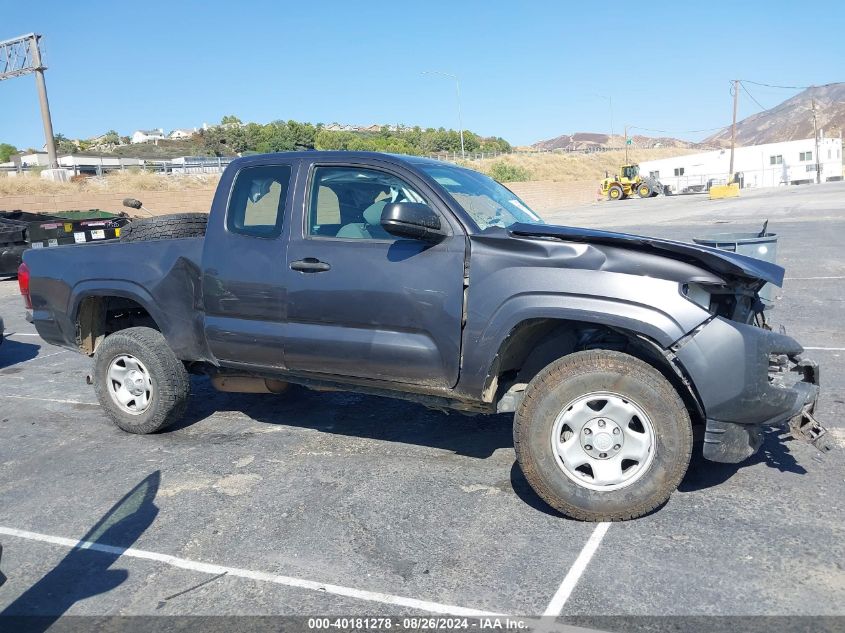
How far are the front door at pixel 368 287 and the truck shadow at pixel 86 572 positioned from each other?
126cm

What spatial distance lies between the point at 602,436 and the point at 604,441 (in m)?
0.03

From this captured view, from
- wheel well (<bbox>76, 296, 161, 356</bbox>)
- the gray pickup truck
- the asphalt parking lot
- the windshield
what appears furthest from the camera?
wheel well (<bbox>76, 296, 161, 356</bbox>)

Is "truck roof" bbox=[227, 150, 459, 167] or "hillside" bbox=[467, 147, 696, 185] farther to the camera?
"hillside" bbox=[467, 147, 696, 185]

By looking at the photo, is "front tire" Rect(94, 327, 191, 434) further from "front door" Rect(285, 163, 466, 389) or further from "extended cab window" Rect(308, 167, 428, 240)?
"extended cab window" Rect(308, 167, 428, 240)

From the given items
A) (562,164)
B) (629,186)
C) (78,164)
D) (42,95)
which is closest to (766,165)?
(562,164)

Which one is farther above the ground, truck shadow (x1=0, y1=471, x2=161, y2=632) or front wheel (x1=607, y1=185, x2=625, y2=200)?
front wheel (x1=607, y1=185, x2=625, y2=200)

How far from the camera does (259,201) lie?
4.95 m

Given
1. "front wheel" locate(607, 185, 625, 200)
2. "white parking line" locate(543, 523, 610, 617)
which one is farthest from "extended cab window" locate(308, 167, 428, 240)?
"front wheel" locate(607, 185, 625, 200)

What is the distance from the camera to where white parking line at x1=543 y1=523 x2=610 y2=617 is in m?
3.10

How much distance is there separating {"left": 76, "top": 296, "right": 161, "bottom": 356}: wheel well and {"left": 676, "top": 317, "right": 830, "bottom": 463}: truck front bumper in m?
3.89

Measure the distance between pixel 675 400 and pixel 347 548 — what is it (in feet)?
5.74

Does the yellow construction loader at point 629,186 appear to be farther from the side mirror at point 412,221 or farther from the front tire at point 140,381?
the side mirror at point 412,221

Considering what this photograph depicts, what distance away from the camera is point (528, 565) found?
11.3ft

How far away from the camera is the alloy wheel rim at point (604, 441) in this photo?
3736mm
